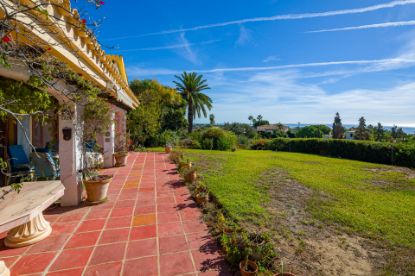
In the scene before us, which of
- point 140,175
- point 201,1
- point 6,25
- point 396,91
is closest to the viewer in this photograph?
point 6,25

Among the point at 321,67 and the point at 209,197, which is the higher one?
the point at 321,67

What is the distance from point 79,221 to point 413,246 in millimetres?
6078

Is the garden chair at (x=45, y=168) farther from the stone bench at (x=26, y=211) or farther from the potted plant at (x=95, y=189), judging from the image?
the stone bench at (x=26, y=211)

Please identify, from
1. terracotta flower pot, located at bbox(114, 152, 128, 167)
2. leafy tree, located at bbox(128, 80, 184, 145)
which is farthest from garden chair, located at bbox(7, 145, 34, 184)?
leafy tree, located at bbox(128, 80, 184, 145)

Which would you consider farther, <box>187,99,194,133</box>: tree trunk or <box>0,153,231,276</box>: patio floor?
<box>187,99,194,133</box>: tree trunk

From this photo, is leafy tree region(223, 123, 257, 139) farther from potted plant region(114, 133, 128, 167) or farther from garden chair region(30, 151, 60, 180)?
garden chair region(30, 151, 60, 180)

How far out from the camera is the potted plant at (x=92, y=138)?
4.93 metres

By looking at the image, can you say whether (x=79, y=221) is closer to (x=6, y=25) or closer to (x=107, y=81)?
(x=107, y=81)

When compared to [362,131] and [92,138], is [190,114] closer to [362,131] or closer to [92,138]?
[92,138]

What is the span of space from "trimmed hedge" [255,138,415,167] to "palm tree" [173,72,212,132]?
32.6 feet

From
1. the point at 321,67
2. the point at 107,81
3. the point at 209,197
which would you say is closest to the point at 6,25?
the point at 107,81

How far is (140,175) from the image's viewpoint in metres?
7.74

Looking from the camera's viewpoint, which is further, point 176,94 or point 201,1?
point 176,94

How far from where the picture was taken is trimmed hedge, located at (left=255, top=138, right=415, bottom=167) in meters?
15.3
